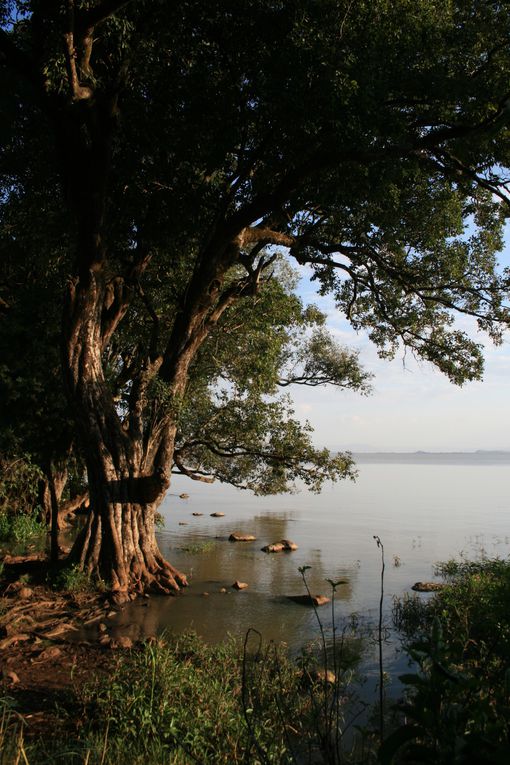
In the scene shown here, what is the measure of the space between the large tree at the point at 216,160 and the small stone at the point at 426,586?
5.70m

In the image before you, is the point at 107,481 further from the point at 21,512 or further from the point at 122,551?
the point at 21,512

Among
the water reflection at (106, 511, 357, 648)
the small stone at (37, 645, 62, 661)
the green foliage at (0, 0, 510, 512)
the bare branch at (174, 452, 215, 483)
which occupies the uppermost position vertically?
the green foliage at (0, 0, 510, 512)

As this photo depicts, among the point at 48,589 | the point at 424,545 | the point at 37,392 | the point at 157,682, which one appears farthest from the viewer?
the point at 424,545

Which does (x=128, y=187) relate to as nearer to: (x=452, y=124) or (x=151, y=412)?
(x=151, y=412)

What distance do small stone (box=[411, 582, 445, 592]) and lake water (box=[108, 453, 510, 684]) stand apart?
0.90 ft

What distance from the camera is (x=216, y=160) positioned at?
37.4 feet

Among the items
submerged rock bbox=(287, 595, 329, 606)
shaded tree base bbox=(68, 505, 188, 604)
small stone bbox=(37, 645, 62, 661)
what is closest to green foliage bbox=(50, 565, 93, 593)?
shaded tree base bbox=(68, 505, 188, 604)

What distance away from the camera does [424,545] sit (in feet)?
68.8

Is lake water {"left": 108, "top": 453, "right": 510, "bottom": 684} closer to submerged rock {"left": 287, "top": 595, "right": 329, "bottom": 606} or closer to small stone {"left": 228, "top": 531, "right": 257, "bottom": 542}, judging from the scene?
submerged rock {"left": 287, "top": 595, "right": 329, "bottom": 606}

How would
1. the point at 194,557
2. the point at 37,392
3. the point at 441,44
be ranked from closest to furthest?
the point at 441,44 < the point at 37,392 < the point at 194,557

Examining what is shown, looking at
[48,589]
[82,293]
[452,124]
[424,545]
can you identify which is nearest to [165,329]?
[82,293]

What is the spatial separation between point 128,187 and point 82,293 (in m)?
2.99

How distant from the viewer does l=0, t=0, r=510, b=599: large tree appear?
9.66 metres

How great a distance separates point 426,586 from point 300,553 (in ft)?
20.6
